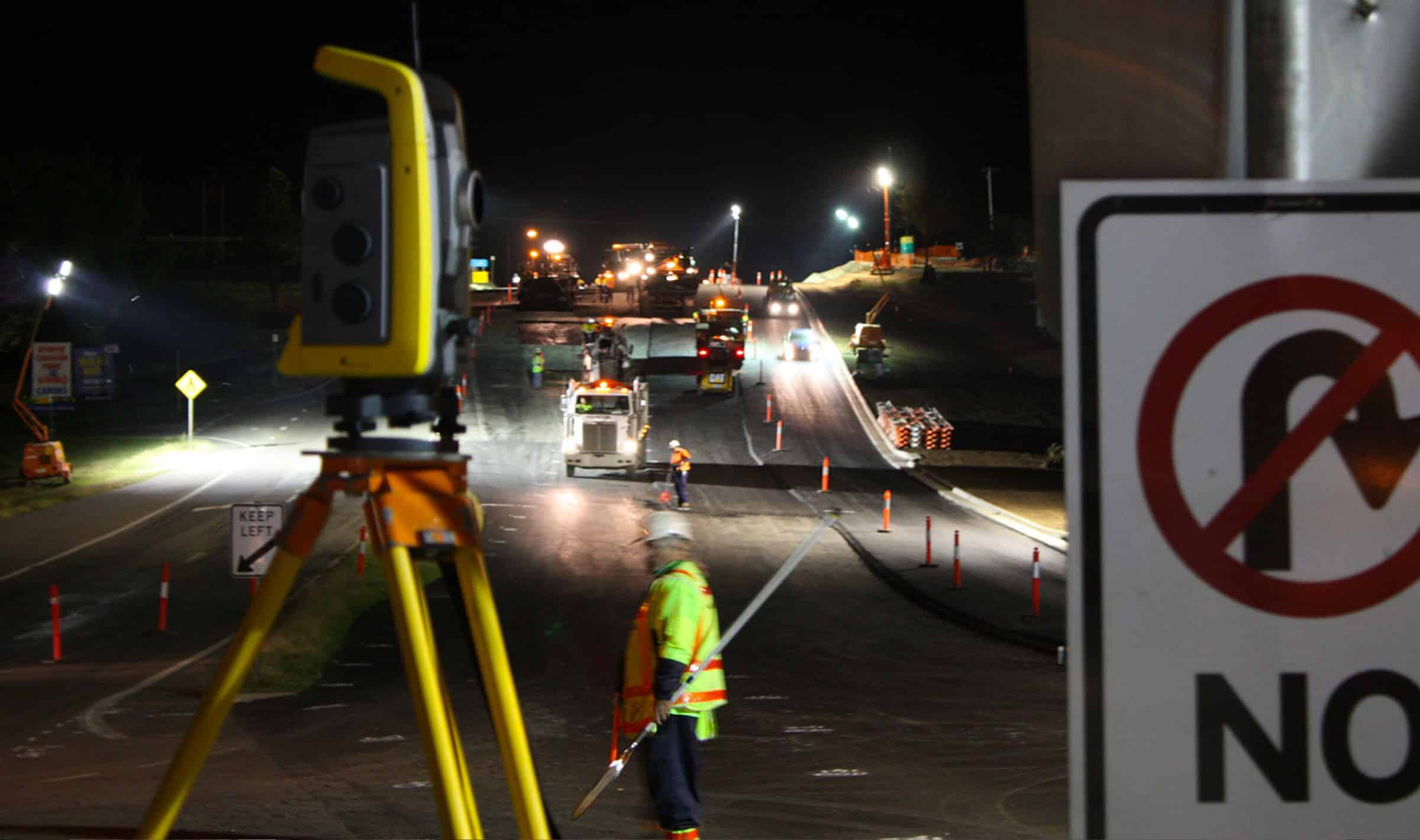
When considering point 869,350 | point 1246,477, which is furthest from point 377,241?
point 869,350

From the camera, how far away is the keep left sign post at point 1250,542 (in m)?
2.12

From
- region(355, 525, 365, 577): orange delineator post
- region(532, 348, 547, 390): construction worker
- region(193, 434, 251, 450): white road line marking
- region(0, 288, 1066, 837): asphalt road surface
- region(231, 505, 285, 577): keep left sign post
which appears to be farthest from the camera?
region(532, 348, 547, 390): construction worker

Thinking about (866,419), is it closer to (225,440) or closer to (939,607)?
(225,440)

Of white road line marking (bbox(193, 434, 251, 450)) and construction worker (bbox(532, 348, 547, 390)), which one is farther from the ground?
construction worker (bbox(532, 348, 547, 390))

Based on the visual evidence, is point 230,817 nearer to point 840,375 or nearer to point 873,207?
point 840,375

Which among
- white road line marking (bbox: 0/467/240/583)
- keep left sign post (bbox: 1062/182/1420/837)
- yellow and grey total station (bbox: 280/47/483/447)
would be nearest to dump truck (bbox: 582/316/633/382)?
white road line marking (bbox: 0/467/240/583)

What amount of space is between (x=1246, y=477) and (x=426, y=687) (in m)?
2.49

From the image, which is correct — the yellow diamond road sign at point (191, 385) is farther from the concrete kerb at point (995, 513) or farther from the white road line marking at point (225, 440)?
the concrete kerb at point (995, 513)

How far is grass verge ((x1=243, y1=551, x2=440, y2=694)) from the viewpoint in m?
15.3

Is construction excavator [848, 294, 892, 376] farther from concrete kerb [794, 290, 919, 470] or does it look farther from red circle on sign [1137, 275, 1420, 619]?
red circle on sign [1137, 275, 1420, 619]

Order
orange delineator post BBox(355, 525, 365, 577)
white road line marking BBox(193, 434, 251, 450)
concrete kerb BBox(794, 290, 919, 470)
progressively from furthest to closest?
concrete kerb BBox(794, 290, 919, 470), white road line marking BBox(193, 434, 251, 450), orange delineator post BBox(355, 525, 365, 577)

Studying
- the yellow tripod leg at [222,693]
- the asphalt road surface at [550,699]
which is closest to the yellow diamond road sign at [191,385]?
the asphalt road surface at [550,699]

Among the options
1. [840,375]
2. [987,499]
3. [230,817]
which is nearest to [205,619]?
[230,817]

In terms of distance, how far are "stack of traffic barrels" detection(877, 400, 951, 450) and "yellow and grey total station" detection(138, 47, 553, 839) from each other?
136 feet
